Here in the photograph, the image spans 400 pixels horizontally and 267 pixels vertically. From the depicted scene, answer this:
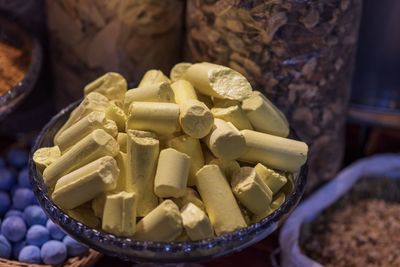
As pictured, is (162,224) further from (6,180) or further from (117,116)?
(6,180)

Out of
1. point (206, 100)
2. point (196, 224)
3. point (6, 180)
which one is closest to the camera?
point (196, 224)

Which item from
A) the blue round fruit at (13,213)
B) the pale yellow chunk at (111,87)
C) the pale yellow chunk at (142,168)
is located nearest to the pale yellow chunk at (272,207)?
the pale yellow chunk at (142,168)

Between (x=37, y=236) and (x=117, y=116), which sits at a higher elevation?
(x=117, y=116)

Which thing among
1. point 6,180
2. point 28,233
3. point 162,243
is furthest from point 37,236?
point 162,243

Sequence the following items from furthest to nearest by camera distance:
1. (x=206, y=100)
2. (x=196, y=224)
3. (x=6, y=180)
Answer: (x=6, y=180) → (x=206, y=100) → (x=196, y=224)

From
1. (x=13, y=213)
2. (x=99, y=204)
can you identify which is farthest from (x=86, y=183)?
(x=13, y=213)

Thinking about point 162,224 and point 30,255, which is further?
point 30,255

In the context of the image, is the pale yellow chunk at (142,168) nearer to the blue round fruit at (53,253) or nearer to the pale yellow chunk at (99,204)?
the pale yellow chunk at (99,204)
